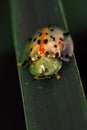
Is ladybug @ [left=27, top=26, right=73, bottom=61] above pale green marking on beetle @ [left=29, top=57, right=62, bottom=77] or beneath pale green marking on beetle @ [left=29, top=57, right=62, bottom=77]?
above

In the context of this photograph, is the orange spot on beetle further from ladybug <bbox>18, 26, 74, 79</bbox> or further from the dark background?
the dark background

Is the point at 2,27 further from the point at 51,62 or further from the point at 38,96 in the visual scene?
the point at 38,96

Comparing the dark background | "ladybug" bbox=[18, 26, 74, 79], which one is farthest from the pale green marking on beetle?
the dark background

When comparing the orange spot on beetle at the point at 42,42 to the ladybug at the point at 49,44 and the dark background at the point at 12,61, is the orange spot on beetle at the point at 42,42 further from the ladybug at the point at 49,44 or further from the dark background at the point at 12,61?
the dark background at the point at 12,61

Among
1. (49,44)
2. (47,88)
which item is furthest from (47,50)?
(47,88)

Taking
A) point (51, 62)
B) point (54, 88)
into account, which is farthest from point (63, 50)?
point (54, 88)

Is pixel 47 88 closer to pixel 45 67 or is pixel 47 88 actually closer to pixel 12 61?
pixel 45 67
